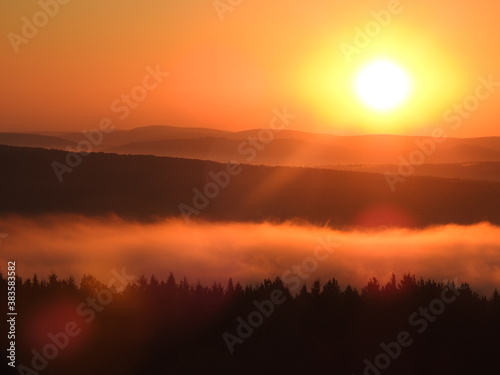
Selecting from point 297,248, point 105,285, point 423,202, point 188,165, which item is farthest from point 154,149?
point 105,285

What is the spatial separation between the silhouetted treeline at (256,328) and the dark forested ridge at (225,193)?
4659 centimetres

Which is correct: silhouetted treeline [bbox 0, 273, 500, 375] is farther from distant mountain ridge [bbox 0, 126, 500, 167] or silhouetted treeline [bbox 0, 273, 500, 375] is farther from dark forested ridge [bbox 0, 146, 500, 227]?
distant mountain ridge [bbox 0, 126, 500, 167]

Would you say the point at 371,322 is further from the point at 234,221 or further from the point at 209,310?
the point at 234,221

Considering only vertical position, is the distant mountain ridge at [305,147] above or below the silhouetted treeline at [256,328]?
above

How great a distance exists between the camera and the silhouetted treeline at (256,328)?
14.3 m

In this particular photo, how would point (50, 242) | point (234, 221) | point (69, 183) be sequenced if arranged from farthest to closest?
point (69, 183) → point (234, 221) → point (50, 242)

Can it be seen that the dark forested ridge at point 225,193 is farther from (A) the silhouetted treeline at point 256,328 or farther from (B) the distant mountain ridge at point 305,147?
(B) the distant mountain ridge at point 305,147

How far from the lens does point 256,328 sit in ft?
49.9

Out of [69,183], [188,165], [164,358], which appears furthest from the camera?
[188,165]

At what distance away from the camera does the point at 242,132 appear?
19512cm

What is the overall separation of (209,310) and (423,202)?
5500 centimetres

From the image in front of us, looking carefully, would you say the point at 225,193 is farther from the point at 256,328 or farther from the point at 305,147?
the point at 305,147

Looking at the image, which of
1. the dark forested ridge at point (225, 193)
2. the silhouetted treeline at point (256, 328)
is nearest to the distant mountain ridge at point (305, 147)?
the dark forested ridge at point (225, 193)

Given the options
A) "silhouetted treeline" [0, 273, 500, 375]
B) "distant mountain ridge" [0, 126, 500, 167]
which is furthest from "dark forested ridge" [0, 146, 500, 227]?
"distant mountain ridge" [0, 126, 500, 167]
